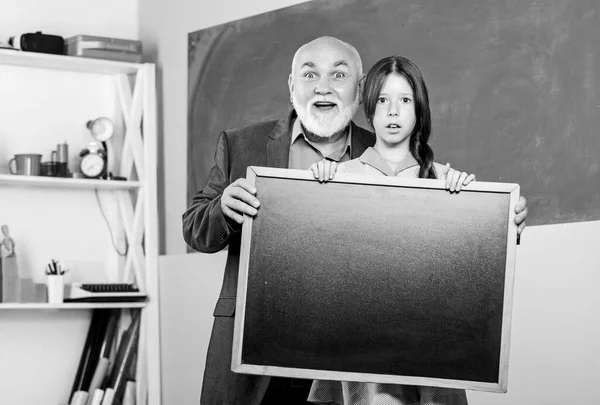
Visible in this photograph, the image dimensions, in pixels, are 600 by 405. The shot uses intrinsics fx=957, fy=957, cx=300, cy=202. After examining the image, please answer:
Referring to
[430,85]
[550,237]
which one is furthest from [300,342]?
[430,85]

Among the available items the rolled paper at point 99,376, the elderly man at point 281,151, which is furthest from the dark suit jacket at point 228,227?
the rolled paper at point 99,376

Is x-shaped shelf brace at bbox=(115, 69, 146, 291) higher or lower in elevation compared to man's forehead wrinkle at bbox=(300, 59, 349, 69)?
lower

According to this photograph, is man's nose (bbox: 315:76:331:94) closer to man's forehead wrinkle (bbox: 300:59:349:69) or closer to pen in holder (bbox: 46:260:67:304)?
man's forehead wrinkle (bbox: 300:59:349:69)

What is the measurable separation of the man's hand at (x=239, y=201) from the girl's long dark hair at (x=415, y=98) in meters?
0.39

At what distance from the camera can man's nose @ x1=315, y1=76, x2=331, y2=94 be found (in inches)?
98.2

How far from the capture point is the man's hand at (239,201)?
2.15 meters

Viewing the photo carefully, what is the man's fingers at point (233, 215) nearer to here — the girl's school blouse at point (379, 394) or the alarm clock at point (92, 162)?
the girl's school blouse at point (379, 394)

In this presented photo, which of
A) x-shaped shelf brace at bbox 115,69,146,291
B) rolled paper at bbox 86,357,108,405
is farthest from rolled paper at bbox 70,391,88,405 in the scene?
x-shaped shelf brace at bbox 115,69,146,291

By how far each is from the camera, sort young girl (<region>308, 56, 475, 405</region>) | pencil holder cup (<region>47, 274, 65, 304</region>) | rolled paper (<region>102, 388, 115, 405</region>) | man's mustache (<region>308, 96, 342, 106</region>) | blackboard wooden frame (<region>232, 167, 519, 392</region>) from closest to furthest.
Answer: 1. blackboard wooden frame (<region>232, 167, 519, 392</region>)
2. young girl (<region>308, 56, 475, 405</region>)
3. man's mustache (<region>308, 96, 342, 106</region>)
4. pencil holder cup (<region>47, 274, 65, 304</region>)
5. rolled paper (<region>102, 388, 115, 405</region>)

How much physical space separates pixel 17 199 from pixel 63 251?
0.33 meters

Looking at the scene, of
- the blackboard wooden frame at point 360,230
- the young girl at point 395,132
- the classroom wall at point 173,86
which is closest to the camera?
the blackboard wooden frame at point 360,230

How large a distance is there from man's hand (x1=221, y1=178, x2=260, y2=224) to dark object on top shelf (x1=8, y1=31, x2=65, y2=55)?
2557 mm

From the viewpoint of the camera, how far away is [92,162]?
14.9 feet

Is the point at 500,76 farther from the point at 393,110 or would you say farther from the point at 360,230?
the point at 360,230
